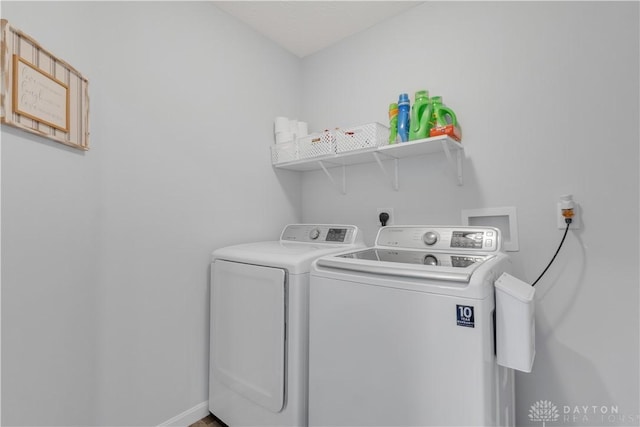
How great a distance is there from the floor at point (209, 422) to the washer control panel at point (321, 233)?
114 cm

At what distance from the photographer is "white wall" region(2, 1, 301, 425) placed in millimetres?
1115

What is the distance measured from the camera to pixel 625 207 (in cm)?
131

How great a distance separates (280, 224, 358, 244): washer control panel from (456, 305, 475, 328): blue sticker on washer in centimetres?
92

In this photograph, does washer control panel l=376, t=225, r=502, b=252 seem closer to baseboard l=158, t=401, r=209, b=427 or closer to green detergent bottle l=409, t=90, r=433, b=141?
green detergent bottle l=409, t=90, r=433, b=141

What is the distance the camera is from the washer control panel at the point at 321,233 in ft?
6.06

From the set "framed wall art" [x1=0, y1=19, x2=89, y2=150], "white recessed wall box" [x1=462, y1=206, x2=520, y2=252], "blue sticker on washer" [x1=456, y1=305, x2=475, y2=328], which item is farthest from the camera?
"white recessed wall box" [x1=462, y1=206, x2=520, y2=252]

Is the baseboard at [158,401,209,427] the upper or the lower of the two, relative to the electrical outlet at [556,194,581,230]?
lower

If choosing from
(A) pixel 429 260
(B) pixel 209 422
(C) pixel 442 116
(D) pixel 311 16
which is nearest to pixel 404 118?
(C) pixel 442 116

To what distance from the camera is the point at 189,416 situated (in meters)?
1.70

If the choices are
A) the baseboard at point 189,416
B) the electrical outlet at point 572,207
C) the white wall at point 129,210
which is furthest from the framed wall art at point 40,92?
the electrical outlet at point 572,207

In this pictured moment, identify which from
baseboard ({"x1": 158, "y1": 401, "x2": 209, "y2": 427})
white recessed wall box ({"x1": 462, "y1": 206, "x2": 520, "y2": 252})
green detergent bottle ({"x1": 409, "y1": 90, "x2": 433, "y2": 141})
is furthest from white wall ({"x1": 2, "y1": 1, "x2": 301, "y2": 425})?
white recessed wall box ({"x1": 462, "y1": 206, "x2": 520, "y2": 252})

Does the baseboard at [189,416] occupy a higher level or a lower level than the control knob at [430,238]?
lower

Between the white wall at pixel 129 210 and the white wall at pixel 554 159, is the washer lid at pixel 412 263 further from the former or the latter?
the white wall at pixel 129 210

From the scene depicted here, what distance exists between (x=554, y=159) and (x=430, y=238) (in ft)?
2.29
